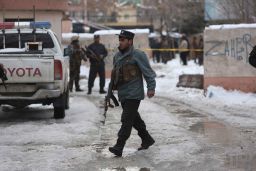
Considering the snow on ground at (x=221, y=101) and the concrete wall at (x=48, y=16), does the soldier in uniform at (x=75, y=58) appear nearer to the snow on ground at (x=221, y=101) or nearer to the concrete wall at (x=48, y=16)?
the concrete wall at (x=48, y=16)

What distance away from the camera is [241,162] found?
773cm

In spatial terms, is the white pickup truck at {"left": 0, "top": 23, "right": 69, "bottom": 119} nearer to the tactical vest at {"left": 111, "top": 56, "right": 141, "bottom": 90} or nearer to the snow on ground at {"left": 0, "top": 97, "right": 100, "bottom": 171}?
the snow on ground at {"left": 0, "top": 97, "right": 100, "bottom": 171}

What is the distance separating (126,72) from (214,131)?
2.70 metres

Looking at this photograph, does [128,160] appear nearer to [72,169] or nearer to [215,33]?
[72,169]

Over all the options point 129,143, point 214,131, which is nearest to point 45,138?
point 129,143

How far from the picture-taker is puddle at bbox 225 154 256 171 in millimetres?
7453

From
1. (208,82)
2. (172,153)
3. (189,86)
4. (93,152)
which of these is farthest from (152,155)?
(189,86)

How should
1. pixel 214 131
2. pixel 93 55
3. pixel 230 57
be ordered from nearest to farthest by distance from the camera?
pixel 214 131, pixel 230 57, pixel 93 55

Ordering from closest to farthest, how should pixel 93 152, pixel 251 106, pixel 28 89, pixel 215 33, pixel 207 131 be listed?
pixel 93 152 < pixel 207 131 < pixel 28 89 < pixel 251 106 < pixel 215 33

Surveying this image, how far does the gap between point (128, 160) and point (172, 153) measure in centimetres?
73

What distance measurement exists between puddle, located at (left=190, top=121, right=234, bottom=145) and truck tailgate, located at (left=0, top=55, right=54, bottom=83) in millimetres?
2775

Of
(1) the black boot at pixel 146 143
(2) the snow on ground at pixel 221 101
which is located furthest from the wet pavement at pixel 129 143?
(2) the snow on ground at pixel 221 101

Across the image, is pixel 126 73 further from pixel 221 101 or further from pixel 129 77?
pixel 221 101

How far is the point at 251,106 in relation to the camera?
1358cm
